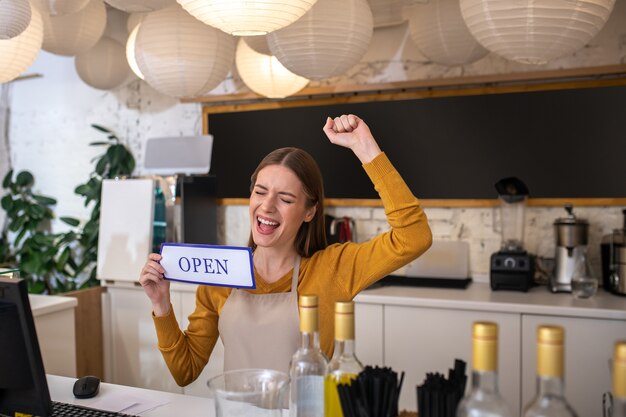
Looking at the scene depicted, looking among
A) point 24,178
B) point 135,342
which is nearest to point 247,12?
point 135,342

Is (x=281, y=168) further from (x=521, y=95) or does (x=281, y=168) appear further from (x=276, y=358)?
(x=521, y=95)

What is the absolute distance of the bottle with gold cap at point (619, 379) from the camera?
88cm

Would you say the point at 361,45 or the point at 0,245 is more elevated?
the point at 361,45

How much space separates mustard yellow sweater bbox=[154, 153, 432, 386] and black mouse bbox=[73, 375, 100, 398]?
0.21 metres

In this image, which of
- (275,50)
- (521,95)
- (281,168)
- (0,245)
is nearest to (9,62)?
(275,50)

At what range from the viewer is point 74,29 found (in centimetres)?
295

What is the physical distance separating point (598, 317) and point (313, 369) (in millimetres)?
2174

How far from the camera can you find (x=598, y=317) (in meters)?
2.96

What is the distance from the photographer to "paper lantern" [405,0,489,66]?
2.96m

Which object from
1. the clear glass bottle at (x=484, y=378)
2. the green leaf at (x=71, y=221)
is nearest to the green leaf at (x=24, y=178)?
the green leaf at (x=71, y=221)

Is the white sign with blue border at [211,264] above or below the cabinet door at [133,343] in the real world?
above

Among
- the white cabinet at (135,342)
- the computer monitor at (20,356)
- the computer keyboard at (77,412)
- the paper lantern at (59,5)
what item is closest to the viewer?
the computer monitor at (20,356)

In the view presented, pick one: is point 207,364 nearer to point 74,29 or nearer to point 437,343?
point 437,343

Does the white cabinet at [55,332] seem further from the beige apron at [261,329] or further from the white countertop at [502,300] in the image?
the beige apron at [261,329]
